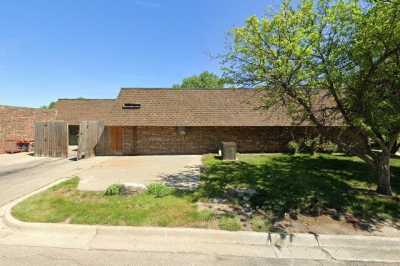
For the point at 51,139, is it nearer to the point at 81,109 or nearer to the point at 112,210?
the point at 81,109

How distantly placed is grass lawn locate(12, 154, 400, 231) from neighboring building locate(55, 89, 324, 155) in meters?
8.26

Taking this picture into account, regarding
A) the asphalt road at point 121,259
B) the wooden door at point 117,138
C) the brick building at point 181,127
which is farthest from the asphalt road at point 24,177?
the brick building at point 181,127

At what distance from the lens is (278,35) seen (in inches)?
245

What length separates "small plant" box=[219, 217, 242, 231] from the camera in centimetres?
473

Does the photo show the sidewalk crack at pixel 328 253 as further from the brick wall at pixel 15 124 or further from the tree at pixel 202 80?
the tree at pixel 202 80

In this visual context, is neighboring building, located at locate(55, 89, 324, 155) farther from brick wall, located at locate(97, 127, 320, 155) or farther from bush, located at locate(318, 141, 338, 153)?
bush, located at locate(318, 141, 338, 153)

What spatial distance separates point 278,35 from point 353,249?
212 inches

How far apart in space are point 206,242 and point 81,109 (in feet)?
87.8

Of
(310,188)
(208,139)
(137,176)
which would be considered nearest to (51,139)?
(137,176)

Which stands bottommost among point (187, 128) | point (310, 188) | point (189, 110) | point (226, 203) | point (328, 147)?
point (226, 203)

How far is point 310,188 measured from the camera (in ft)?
24.0

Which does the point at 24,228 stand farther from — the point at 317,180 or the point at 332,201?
the point at 317,180

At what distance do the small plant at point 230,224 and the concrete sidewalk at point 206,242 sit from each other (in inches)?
7.4

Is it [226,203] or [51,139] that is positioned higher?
[51,139]
